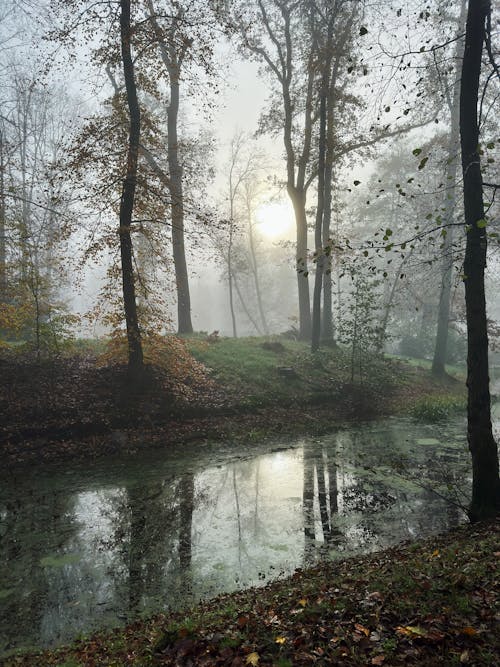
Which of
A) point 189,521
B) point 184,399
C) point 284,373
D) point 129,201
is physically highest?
point 129,201

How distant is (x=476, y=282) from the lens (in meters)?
6.69

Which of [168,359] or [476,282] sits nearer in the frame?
[476,282]

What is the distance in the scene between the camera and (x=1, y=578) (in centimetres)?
618

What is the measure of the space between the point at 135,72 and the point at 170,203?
4.33 metres

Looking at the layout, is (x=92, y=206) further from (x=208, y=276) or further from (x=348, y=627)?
(x=208, y=276)

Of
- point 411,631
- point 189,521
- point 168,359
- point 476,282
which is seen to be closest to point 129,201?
point 168,359

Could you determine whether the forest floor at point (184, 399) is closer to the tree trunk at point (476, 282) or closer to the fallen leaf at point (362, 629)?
the tree trunk at point (476, 282)

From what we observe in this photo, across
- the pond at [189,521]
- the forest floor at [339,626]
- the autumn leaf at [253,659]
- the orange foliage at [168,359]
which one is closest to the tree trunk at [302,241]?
the orange foliage at [168,359]

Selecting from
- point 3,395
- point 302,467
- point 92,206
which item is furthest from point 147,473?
point 92,206

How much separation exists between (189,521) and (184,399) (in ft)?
20.2

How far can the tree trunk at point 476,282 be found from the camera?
21.7 ft

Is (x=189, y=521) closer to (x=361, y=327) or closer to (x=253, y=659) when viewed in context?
(x=253, y=659)

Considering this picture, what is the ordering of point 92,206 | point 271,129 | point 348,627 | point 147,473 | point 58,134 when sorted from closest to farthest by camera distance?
point 348,627 < point 147,473 < point 92,206 < point 271,129 < point 58,134

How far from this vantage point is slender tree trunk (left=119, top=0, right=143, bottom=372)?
41.5 ft
